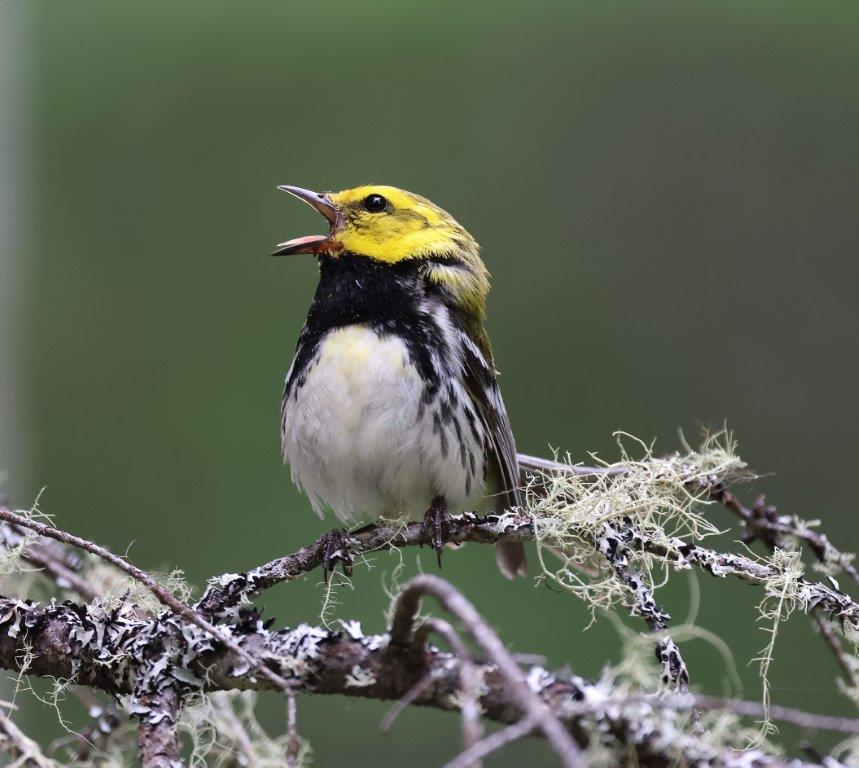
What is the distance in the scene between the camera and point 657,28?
536 centimetres

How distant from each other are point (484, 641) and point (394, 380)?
3.92 feet

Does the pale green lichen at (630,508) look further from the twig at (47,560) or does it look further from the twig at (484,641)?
the twig at (47,560)

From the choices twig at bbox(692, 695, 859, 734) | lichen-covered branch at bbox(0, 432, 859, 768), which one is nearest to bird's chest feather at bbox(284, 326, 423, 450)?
lichen-covered branch at bbox(0, 432, 859, 768)

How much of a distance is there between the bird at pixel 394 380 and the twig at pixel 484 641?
0.81m

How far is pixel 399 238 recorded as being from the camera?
2.53m

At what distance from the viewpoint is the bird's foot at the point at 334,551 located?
1.78 meters

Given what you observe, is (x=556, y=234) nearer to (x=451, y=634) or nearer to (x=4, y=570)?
(x=4, y=570)

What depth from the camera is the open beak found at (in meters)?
2.49

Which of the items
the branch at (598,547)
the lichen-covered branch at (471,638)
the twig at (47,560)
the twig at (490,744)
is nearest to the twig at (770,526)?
the lichen-covered branch at (471,638)

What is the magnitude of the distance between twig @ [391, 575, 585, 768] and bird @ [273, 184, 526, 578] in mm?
806

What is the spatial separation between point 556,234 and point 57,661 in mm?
3774

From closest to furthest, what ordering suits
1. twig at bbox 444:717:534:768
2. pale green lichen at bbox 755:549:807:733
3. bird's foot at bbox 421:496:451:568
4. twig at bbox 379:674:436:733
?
1. twig at bbox 444:717:534:768
2. twig at bbox 379:674:436:733
3. pale green lichen at bbox 755:549:807:733
4. bird's foot at bbox 421:496:451:568


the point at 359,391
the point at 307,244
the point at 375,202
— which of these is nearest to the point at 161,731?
the point at 359,391

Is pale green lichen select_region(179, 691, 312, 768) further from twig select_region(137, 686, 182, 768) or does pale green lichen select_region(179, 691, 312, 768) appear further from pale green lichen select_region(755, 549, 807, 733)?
pale green lichen select_region(755, 549, 807, 733)
